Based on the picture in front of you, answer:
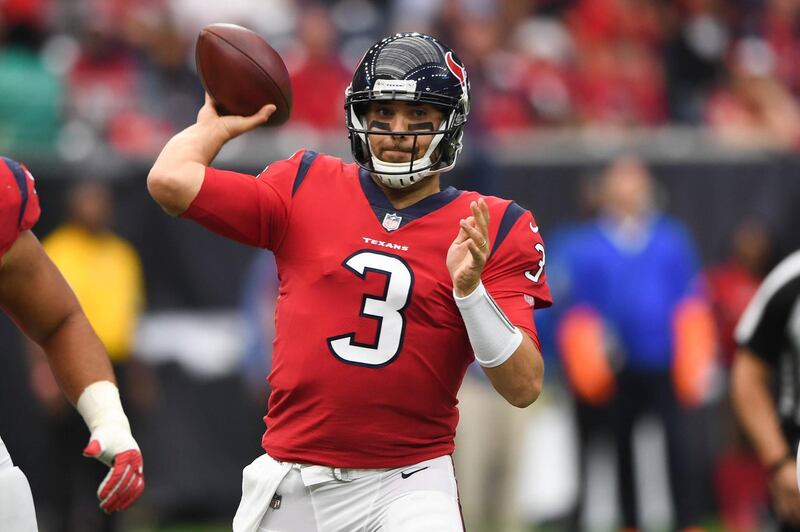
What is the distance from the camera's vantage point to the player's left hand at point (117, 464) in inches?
149

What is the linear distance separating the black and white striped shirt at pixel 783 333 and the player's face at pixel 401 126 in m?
1.62

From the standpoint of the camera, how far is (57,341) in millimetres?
3943

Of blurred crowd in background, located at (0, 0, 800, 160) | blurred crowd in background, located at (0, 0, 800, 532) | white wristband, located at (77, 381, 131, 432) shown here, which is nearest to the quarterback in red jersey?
white wristband, located at (77, 381, 131, 432)

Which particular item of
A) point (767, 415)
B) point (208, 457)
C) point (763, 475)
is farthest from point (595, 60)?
point (767, 415)

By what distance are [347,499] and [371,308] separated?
0.51 metres

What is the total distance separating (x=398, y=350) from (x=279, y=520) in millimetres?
556

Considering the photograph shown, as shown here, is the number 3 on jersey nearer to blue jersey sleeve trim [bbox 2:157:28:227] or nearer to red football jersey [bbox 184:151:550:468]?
red football jersey [bbox 184:151:550:468]

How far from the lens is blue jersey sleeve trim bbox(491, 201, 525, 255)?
4.04m

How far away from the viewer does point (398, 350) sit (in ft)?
13.0

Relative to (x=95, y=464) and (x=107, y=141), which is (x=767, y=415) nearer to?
(x=95, y=464)

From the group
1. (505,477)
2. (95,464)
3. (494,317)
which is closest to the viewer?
(494,317)

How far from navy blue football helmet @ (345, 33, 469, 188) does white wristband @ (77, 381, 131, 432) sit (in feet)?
3.01

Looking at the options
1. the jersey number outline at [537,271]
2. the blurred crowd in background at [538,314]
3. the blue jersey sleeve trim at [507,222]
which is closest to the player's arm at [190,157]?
the blue jersey sleeve trim at [507,222]

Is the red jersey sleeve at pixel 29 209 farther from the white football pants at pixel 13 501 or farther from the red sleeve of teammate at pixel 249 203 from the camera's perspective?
the white football pants at pixel 13 501
